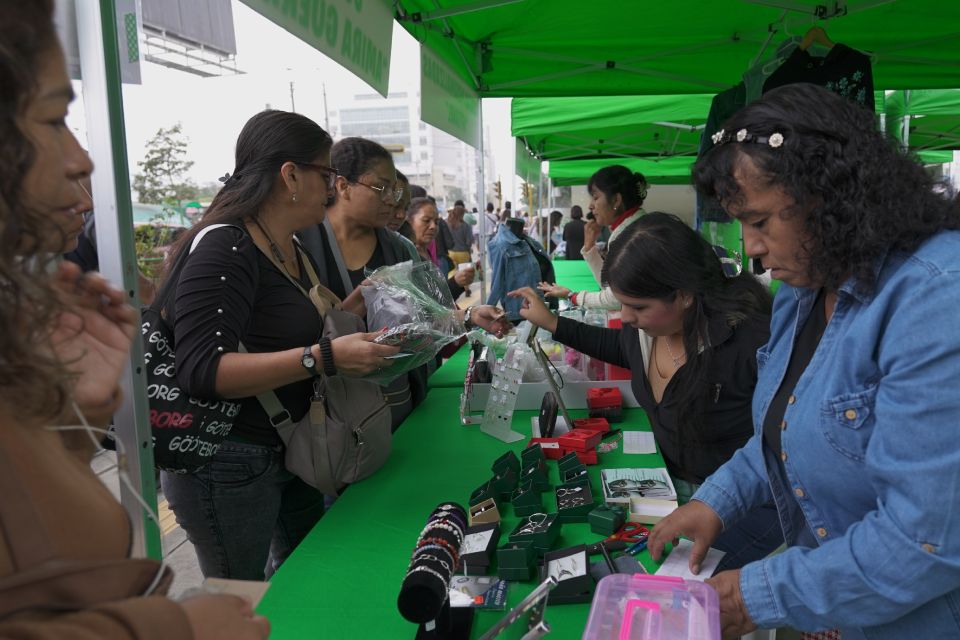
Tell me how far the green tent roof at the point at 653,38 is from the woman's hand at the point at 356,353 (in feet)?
5.80

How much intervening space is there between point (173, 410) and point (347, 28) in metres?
1.18

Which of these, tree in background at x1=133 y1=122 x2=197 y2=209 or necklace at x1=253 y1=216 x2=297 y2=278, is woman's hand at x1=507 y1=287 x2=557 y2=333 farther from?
tree in background at x1=133 y1=122 x2=197 y2=209

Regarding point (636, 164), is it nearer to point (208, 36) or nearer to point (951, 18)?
point (951, 18)

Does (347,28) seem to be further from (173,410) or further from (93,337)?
(93,337)

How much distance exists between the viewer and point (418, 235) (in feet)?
16.5

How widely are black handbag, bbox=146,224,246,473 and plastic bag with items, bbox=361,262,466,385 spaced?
433mm

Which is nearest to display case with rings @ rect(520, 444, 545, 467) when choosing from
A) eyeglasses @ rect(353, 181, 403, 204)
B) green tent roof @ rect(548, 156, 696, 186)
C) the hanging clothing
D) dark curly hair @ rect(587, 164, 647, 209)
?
eyeglasses @ rect(353, 181, 403, 204)

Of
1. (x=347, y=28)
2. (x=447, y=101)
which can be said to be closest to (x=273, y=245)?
(x=347, y=28)

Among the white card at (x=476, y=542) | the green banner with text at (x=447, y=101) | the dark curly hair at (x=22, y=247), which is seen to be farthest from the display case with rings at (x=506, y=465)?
the green banner with text at (x=447, y=101)

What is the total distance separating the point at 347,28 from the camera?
189 cm

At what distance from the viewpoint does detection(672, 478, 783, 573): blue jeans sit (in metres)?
1.83

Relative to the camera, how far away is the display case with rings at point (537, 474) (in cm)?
184

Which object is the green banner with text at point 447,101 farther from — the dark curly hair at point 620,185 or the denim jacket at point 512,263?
the denim jacket at point 512,263

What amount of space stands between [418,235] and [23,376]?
450 centimetres
